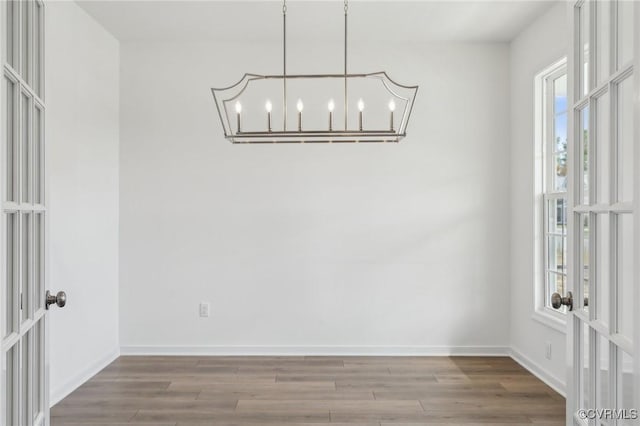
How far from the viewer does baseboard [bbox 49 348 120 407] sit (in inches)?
126

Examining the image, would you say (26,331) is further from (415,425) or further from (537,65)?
(537,65)

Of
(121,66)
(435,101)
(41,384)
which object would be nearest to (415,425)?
(41,384)

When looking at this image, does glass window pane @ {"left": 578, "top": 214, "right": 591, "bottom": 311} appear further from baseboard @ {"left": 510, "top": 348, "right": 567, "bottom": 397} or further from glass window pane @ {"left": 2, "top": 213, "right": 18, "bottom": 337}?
baseboard @ {"left": 510, "top": 348, "right": 567, "bottom": 397}

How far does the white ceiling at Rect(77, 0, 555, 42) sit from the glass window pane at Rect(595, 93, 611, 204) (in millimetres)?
2448

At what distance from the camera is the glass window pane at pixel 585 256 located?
1.48 m

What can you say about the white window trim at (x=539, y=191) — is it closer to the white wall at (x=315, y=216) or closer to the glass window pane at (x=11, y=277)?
the white wall at (x=315, y=216)

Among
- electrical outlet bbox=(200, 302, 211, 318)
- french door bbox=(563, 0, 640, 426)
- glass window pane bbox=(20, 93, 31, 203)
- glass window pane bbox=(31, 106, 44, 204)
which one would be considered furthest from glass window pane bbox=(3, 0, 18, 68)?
electrical outlet bbox=(200, 302, 211, 318)

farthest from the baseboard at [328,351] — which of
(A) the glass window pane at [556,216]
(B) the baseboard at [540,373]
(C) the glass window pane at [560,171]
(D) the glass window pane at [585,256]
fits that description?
(D) the glass window pane at [585,256]

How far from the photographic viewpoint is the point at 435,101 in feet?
14.1

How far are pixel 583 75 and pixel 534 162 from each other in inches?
96.9

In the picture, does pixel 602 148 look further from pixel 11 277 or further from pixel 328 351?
pixel 328 351

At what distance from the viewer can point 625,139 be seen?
1.26 m

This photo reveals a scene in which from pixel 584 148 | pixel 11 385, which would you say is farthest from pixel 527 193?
pixel 11 385

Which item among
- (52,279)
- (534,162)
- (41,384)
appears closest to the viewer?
(41,384)
